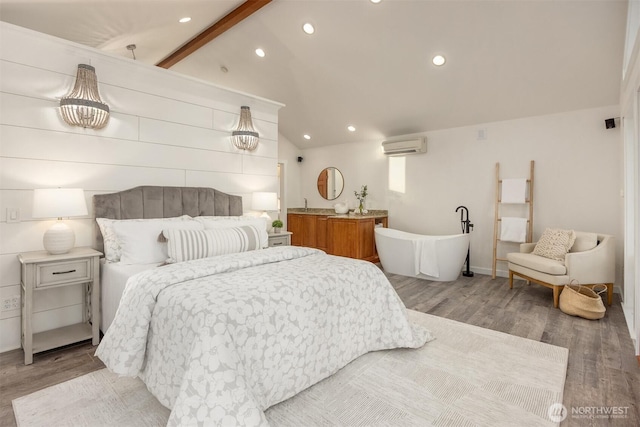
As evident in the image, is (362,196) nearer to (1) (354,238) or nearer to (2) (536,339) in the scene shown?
(1) (354,238)

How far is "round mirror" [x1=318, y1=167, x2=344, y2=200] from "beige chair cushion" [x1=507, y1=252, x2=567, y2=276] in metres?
3.38

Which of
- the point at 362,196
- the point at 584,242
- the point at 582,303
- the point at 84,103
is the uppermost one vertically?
the point at 84,103

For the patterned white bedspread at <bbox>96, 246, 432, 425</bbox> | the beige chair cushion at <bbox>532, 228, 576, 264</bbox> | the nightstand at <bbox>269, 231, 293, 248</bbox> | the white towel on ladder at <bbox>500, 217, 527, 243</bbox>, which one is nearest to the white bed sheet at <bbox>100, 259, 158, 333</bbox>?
the patterned white bedspread at <bbox>96, 246, 432, 425</bbox>

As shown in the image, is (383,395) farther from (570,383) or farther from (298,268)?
(570,383)

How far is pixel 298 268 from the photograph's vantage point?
2277 mm

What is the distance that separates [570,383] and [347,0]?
3901 millimetres

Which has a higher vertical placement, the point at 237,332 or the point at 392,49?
the point at 392,49

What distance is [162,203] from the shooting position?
10.8ft

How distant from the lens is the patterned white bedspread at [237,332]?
1.45m

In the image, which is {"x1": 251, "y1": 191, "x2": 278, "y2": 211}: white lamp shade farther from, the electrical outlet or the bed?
the electrical outlet

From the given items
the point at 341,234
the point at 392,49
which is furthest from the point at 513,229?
the point at 392,49

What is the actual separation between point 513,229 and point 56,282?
506 cm

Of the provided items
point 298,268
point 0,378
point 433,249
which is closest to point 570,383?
point 298,268

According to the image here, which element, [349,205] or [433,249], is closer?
[433,249]
